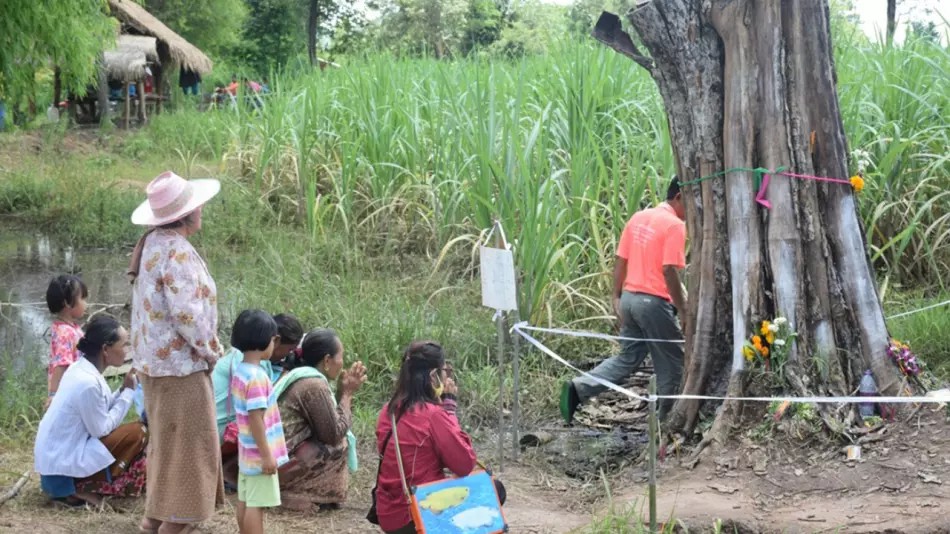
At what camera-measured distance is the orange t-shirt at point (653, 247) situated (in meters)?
5.50

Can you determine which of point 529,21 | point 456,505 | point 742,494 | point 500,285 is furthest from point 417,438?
point 529,21

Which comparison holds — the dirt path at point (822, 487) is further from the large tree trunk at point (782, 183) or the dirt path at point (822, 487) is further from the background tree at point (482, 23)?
the background tree at point (482, 23)

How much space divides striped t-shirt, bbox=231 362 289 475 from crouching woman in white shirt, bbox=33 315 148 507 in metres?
0.82

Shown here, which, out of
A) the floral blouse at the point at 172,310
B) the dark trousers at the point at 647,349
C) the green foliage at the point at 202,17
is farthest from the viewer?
the green foliage at the point at 202,17

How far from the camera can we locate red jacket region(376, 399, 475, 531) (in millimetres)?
3854

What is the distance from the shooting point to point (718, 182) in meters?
5.10

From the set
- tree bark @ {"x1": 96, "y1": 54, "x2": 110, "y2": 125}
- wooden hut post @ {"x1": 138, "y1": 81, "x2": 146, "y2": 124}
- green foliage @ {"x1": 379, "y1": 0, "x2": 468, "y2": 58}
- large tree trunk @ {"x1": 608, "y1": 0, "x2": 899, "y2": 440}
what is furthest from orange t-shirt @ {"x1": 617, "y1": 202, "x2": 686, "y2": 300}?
green foliage @ {"x1": 379, "y1": 0, "x2": 468, "y2": 58}

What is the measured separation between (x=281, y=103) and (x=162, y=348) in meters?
7.71

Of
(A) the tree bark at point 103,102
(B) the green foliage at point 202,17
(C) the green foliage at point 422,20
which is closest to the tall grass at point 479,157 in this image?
(A) the tree bark at point 103,102

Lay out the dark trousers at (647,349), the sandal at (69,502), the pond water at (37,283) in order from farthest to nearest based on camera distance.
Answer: the pond water at (37,283) < the dark trousers at (647,349) < the sandal at (69,502)

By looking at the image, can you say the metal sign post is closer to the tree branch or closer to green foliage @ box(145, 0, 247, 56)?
the tree branch

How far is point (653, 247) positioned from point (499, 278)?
971 mm

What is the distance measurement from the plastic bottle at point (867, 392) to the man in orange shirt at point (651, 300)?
99 centimetres

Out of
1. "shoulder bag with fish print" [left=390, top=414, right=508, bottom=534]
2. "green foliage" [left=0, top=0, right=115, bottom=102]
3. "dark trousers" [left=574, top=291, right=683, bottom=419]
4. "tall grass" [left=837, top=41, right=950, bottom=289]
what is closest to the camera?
"shoulder bag with fish print" [left=390, top=414, right=508, bottom=534]
